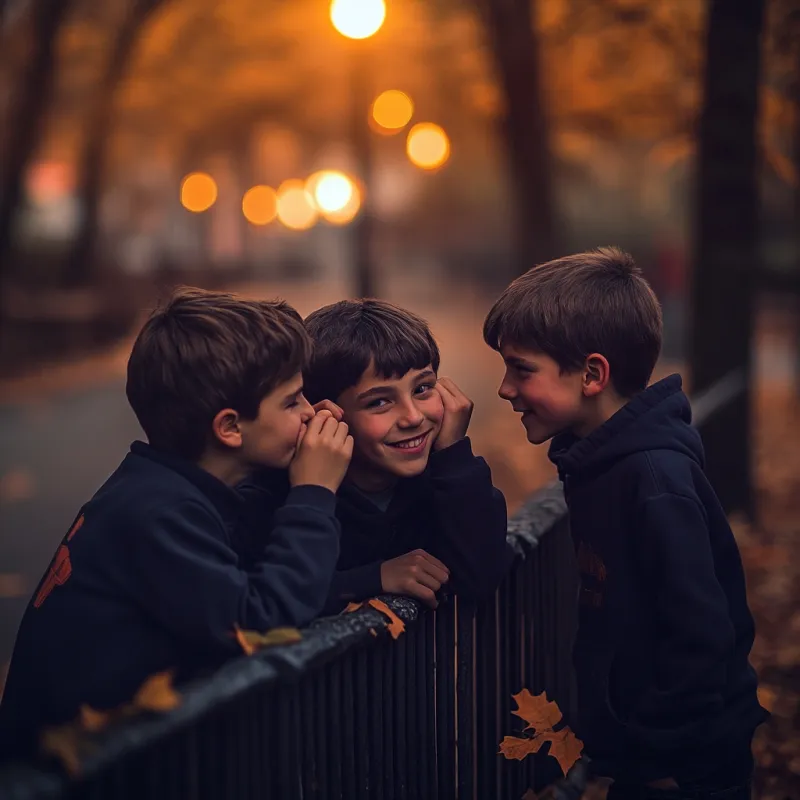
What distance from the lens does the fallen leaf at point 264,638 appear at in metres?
2.23

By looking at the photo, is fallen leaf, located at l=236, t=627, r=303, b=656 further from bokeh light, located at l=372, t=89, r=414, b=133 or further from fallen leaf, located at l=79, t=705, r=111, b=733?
bokeh light, located at l=372, t=89, r=414, b=133

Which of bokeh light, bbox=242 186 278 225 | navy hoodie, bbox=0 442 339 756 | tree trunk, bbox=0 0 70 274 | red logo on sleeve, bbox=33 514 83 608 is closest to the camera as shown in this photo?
navy hoodie, bbox=0 442 339 756

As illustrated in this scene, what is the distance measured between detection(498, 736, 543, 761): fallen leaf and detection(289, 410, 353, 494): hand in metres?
0.97

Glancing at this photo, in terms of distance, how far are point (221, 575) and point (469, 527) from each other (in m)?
0.72

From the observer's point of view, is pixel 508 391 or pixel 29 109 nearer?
pixel 508 391

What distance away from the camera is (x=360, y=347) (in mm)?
2924

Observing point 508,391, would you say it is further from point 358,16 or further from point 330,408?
point 358,16

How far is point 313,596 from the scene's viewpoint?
248 cm

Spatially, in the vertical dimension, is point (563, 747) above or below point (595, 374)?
below

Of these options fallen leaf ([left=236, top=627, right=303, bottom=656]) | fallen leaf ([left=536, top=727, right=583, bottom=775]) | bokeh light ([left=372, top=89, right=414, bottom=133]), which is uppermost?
bokeh light ([left=372, top=89, right=414, bottom=133])

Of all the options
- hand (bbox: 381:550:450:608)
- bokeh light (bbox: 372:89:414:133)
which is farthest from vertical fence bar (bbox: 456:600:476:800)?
bokeh light (bbox: 372:89:414:133)

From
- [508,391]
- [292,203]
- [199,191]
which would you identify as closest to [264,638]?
[508,391]

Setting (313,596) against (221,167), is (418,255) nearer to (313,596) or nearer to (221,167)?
(221,167)

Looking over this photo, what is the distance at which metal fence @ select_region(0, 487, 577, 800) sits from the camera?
179cm
